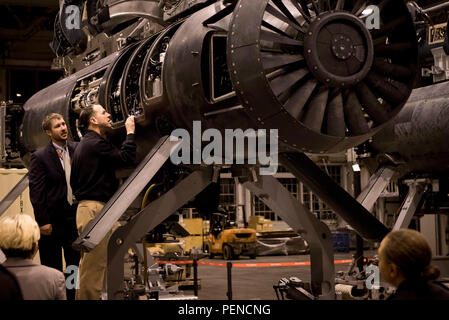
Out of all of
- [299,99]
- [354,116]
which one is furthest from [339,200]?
[299,99]

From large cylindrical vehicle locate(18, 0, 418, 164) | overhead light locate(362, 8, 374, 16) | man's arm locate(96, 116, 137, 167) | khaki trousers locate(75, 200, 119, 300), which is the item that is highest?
overhead light locate(362, 8, 374, 16)

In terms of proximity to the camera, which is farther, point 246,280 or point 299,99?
point 246,280

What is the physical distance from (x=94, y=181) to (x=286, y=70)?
224 centimetres

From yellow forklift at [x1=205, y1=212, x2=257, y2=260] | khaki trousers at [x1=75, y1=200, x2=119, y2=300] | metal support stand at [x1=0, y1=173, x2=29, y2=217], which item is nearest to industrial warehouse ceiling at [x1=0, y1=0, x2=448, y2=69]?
yellow forklift at [x1=205, y1=212, x2=257, y2=260]

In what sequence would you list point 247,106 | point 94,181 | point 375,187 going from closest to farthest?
point 247,106 → point 94,181 → point 375,187

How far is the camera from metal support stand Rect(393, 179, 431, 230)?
976 cm

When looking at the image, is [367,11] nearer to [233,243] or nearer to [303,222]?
[303,222]

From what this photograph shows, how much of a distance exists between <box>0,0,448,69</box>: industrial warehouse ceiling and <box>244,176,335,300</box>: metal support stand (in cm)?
1683

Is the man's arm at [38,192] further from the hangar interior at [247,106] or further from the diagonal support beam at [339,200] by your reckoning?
the diagonal support beam at [339,200]

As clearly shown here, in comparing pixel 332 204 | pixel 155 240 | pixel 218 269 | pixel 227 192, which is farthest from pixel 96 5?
pixel 227 192

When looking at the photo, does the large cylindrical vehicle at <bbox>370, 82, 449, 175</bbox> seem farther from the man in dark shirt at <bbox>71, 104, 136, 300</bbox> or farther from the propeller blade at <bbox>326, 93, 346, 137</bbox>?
the man in dark shirt at <bbox>71, 104, 136, 300</bbox>

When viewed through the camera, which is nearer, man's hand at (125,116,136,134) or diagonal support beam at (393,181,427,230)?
man's hand at (125,116,136,134)

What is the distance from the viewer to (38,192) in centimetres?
624

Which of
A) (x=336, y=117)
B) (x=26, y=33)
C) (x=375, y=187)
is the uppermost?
(x=26, y=33)
